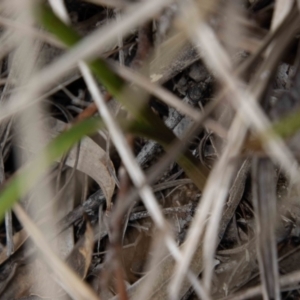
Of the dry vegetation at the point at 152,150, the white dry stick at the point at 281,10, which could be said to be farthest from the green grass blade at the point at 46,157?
the white dry stick at the point at 281,10

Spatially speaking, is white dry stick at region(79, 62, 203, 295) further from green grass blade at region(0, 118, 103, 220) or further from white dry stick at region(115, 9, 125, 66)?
white dry stick at region(115, 9, 125, 66)

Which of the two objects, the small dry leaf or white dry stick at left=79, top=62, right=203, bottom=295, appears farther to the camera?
the small dry leaf

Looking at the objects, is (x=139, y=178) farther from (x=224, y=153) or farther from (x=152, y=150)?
(x=152, y=150)

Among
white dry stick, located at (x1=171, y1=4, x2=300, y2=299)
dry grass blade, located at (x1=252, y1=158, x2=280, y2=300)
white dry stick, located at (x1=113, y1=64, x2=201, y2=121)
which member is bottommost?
dry grass blade, located at (x1=252, y1=158, x2=280, y2=300)

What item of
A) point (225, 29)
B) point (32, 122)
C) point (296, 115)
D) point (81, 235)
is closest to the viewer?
point (296, 115)

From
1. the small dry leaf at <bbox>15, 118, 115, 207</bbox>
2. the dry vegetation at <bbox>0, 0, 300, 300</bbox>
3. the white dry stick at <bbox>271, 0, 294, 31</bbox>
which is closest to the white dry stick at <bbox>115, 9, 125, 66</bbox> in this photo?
the dry vegetation at <bbox>0, 0, 300, 300</bbox>

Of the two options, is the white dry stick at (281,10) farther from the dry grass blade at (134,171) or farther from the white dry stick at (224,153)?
the dry grass blade at (134,171)

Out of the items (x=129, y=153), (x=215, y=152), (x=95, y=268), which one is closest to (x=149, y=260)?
(x=95, y=268)

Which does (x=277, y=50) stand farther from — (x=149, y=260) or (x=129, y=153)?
(x=149, y=260)
